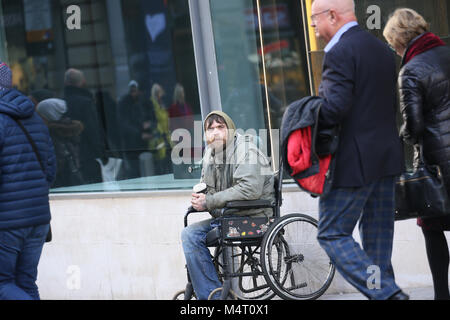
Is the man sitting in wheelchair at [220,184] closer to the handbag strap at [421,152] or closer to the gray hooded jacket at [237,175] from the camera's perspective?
the gray hooded jacket at [237,175]

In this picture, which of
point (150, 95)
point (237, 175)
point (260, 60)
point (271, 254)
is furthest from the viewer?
point (150, 95)

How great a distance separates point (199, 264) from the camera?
18.6 feet

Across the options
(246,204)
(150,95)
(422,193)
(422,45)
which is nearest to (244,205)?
(246,204)

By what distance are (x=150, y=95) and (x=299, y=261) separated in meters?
3.41

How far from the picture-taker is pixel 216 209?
5.83 metres

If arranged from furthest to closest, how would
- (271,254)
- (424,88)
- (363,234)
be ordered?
(271,254), (424,88), (363,234)

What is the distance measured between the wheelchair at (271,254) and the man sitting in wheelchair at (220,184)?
0.06 m

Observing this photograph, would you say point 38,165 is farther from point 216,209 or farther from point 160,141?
point 160,141

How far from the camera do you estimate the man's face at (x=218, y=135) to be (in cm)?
589

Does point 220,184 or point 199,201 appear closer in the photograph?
point 199,201

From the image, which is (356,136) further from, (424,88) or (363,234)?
(424,88)

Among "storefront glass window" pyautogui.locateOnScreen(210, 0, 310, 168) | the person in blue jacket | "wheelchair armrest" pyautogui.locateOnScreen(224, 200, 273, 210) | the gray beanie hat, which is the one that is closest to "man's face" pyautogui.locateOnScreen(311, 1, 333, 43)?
"wheelchair armrest" pyautogui.locateOnScreen(224, 200, 273, 210)
